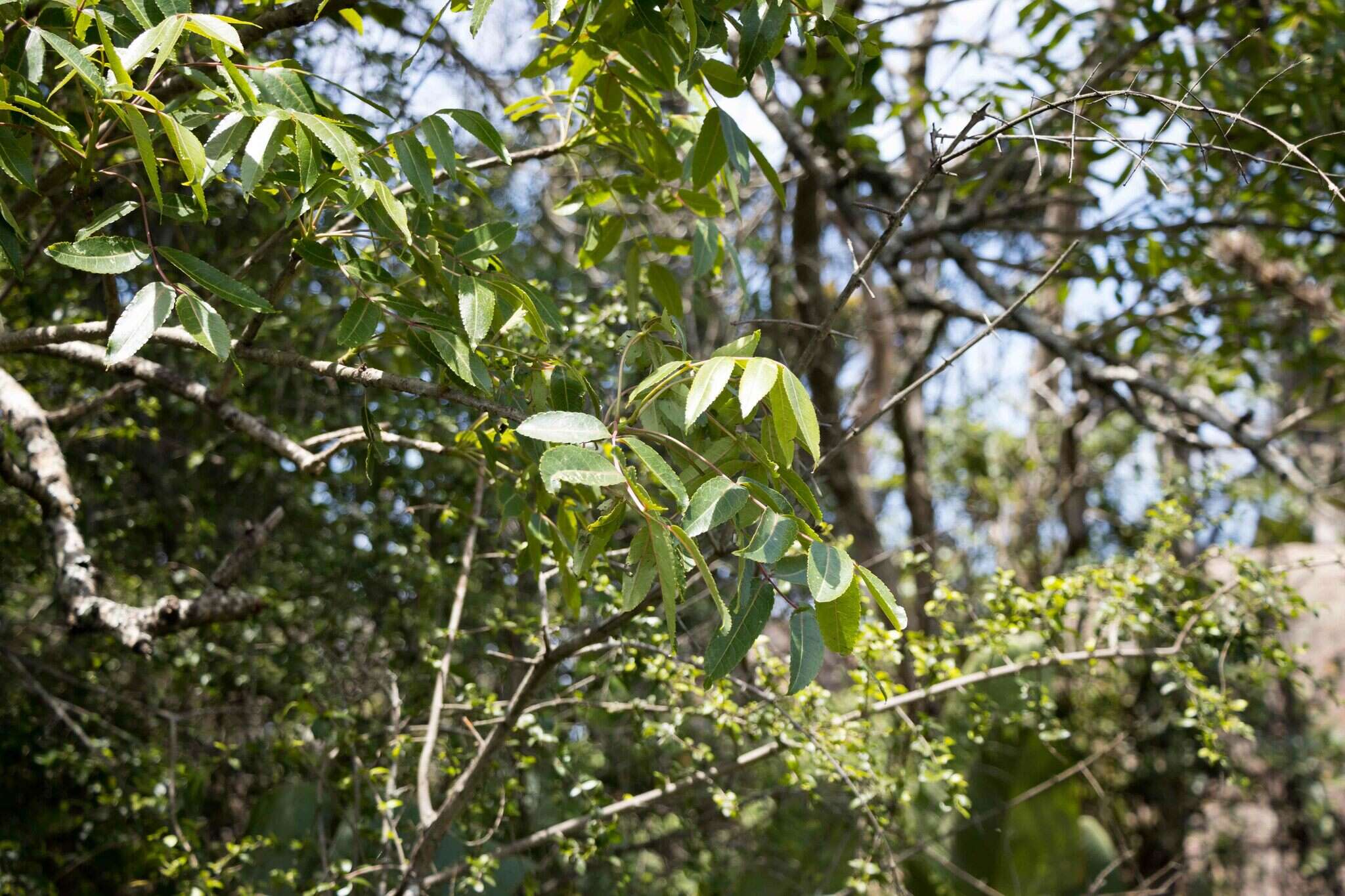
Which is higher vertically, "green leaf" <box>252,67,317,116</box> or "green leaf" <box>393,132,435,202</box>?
"green leaf" <box>252,67,317,116</box>

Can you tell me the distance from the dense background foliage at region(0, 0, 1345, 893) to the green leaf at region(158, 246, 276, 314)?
12 mm

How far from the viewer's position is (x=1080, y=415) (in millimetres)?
5559

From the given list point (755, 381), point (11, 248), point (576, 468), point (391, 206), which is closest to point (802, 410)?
Answer: point (755, 381)

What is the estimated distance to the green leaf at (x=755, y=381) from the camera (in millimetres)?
1280

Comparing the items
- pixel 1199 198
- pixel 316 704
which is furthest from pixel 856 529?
pixel 316 704

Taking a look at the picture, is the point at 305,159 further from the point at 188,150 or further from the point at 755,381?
the point at 755,381

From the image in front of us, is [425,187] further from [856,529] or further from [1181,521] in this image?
[856,529]

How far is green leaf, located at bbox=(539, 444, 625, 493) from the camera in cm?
125

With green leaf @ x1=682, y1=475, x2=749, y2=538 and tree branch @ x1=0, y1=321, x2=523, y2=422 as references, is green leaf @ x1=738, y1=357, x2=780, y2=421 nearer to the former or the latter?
green leaf @ x1=682, y1=475, x2=749, y2=538

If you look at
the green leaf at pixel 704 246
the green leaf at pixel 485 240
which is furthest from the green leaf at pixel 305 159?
the green leaf at pixel 704 246

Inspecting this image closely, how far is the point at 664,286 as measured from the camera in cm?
223

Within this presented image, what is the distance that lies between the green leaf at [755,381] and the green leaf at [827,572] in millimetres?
185

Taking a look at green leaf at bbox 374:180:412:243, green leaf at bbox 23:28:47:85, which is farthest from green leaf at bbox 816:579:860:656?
green leaf at bbox 23:28:47:85

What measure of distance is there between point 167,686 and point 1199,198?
4.13m
